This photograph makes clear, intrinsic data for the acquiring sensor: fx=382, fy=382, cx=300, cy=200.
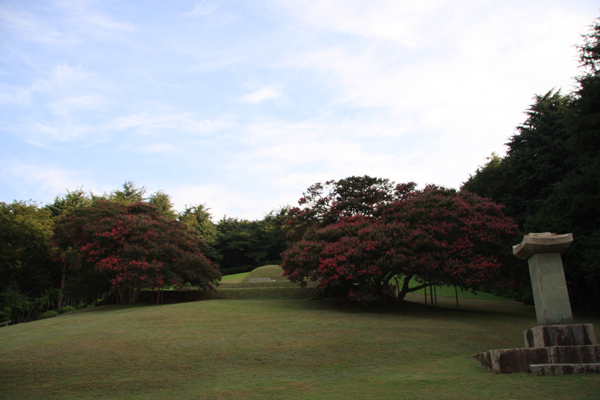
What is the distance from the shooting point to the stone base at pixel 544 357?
19.1ft

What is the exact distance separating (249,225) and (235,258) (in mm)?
4654

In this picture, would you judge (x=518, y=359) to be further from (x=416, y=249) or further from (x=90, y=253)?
(x=90, y=253)

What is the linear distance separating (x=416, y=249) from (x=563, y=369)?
9.14m

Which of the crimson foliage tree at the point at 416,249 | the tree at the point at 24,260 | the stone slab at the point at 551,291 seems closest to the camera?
the stone slab at the point at 551,291

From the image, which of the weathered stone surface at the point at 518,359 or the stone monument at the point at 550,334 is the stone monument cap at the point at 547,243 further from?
the weathered stone surface at the point at 518,359

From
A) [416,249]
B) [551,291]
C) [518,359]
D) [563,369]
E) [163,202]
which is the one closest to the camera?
[563,369]

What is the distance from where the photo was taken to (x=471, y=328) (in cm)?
1165

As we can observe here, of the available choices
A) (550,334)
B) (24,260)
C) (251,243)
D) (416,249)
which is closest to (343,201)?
(416,249)

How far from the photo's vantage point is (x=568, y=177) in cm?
1656

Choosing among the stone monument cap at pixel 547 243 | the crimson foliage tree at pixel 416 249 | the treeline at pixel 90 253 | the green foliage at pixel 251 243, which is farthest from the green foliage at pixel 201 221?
the stone monument cap at pixel 547 243

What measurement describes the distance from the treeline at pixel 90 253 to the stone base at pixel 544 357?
14237 millimetres

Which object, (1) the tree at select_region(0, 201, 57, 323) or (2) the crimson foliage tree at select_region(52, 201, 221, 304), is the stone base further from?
(1) the tree at select_region(0, 201, 57, 323)

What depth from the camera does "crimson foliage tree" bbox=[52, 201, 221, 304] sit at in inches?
659

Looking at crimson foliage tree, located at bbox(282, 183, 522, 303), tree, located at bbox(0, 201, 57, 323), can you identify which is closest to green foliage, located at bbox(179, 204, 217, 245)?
tree, located at bbox(0, 201, 57, 323)
